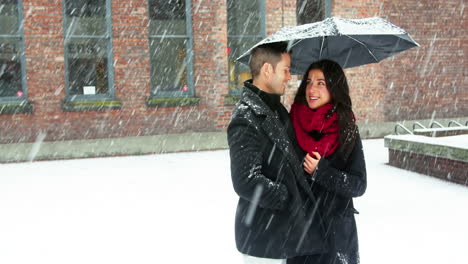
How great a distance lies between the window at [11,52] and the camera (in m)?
10.5

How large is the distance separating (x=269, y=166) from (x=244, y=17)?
33.6ft

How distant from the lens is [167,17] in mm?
11711

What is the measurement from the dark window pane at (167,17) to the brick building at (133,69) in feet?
0.07

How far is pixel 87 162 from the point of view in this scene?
10141 millimetres

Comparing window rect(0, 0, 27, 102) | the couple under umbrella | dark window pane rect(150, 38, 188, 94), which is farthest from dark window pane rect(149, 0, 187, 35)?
the couple under umbrella

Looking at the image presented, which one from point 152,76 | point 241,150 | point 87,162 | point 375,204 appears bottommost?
point 87,162

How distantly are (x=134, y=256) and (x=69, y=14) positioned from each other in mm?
7728

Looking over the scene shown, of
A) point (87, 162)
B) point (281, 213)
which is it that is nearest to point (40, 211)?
point (87, 162)

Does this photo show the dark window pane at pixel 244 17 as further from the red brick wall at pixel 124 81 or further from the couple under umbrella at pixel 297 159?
the couple under umbrella at pixel 297 159

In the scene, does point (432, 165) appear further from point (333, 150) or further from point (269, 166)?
point (269, 166)

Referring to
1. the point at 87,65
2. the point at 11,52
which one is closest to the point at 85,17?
the point at 87,65

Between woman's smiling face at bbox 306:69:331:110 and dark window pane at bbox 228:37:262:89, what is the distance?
955 centimetres

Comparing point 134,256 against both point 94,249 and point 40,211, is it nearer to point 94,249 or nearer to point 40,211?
point 94,249

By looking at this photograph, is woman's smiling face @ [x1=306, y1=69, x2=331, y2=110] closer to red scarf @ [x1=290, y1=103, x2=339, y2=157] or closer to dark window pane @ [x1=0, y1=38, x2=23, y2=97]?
red scarf @ [x1=290, y1=103, x2=339, y2=157]
